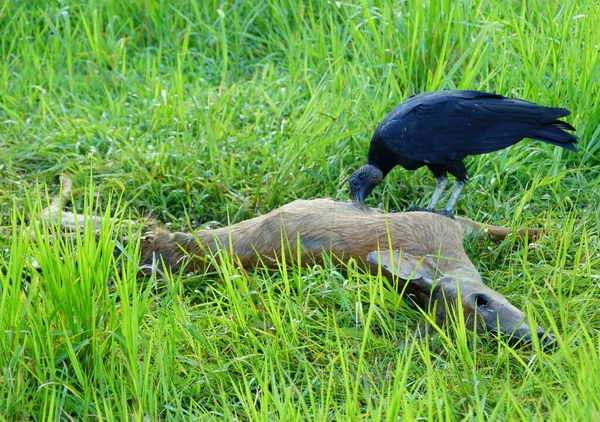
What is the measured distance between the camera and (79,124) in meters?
4.85

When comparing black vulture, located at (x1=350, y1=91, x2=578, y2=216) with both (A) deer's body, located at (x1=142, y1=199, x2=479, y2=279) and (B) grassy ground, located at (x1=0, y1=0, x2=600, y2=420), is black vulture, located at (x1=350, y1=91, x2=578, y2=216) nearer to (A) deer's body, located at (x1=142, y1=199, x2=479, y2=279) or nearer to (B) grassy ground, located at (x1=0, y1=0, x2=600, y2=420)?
(B) grassy ground, located at (x1=0, y1=0, x2=600, y2=420)

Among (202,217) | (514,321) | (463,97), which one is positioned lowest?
(202,217)

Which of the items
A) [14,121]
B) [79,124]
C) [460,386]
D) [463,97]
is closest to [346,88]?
[463,97]

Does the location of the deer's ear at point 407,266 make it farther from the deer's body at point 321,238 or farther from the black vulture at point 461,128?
the black vulture at point 461,128

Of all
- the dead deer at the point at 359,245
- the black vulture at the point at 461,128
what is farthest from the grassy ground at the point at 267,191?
the black vulture at the point at 461,128

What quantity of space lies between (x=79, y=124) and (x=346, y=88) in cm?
137

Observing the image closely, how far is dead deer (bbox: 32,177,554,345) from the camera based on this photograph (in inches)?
124

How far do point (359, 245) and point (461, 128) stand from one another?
802mm

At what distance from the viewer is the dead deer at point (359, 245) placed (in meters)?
3.15

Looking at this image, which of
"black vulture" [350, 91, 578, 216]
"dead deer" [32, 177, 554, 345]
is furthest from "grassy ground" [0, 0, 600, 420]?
"black vulture" [350, 91, 578, 216]

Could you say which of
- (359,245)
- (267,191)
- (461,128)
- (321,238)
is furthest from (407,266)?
(267,191)

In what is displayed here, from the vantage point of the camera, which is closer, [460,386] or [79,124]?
[460,386]

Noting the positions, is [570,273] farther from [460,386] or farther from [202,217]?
[202,217]

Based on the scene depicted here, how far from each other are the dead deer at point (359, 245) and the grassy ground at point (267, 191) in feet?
0.28
